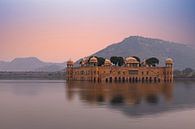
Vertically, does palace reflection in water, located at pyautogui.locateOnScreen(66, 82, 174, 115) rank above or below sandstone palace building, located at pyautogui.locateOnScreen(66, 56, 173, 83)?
below

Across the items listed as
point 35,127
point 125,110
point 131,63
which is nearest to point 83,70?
point 131,63

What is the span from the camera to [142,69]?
103 m

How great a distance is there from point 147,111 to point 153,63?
83928 mm

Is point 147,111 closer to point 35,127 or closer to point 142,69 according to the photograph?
point 35,127

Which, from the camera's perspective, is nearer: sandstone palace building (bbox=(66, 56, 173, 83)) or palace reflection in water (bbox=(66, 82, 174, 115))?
palace reflection in water (bbox=(66, 82, 174, 115))

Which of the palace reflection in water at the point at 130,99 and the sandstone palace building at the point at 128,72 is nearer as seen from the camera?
the palace reflection in water at the point at 130,99

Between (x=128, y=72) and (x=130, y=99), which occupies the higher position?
(x=128, y=72)

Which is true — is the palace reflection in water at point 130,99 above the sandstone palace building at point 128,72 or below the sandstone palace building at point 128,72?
below

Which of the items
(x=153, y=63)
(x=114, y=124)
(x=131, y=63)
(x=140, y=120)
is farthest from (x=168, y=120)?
(x=153, y=63)

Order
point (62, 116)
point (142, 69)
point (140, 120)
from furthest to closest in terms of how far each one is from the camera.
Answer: point (142, 69)
point (62, 116)
point (140, 120)

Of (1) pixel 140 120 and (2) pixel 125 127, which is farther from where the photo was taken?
(1) pixel 140 120

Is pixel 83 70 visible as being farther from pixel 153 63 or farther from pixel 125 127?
pixel 125 127

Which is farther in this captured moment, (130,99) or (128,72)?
(128,72)

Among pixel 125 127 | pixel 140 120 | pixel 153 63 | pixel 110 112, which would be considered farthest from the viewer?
pixel 153 63
